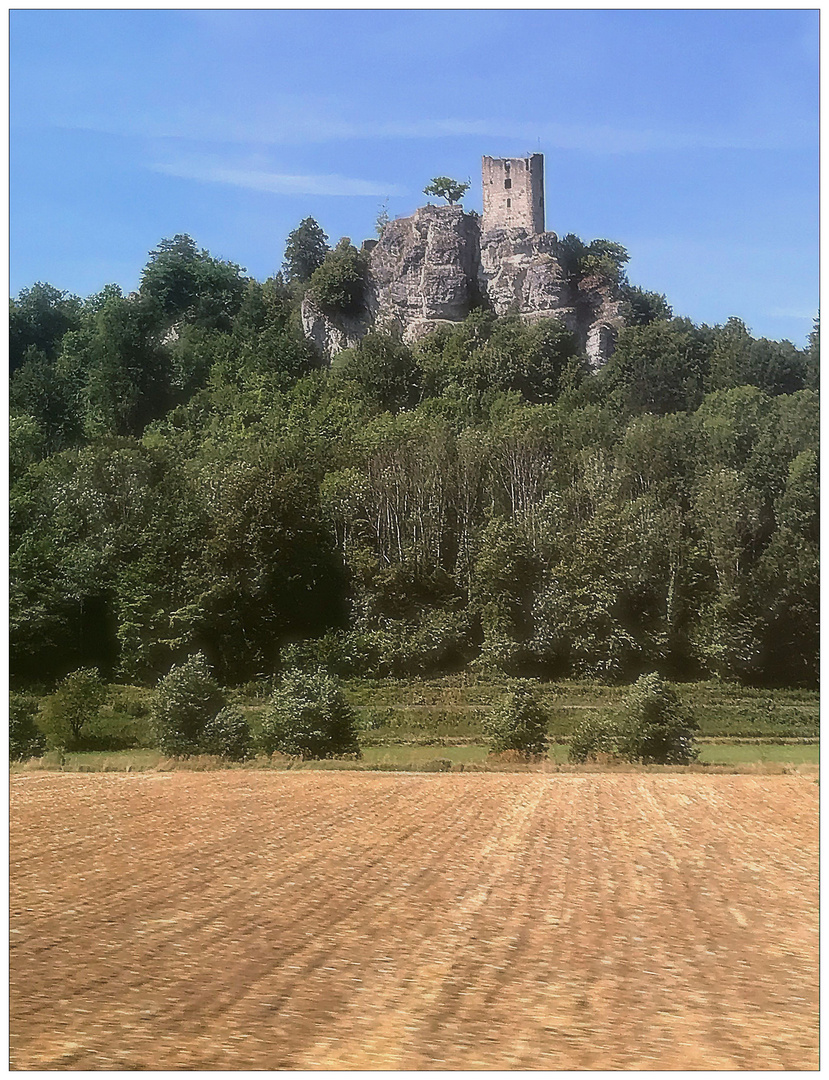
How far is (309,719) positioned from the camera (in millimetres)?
7262

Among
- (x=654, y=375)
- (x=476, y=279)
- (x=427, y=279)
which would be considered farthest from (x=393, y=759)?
(x=476, y=279)

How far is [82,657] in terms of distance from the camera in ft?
24.2

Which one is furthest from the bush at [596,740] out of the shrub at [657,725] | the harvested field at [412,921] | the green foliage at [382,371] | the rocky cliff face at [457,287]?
the green foliage at [382,371]

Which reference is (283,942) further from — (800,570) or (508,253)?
(508,253)

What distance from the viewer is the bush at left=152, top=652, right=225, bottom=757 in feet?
23.7

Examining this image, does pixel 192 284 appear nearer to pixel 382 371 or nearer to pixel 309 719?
pixel 382 371

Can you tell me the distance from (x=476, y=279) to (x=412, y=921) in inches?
195

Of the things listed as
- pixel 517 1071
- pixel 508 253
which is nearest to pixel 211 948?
pixel 517 1071

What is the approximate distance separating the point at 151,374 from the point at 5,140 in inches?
108

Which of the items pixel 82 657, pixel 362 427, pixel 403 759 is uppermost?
pixel 362 427

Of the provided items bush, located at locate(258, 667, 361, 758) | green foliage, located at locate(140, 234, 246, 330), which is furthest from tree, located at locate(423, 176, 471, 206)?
bush, located at locate(258, 667, 361, 758)

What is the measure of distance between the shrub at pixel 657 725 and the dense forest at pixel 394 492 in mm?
143

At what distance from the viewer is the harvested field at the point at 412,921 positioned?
4242 mm

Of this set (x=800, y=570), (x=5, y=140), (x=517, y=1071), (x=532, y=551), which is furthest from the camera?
(x=532, y=551)
